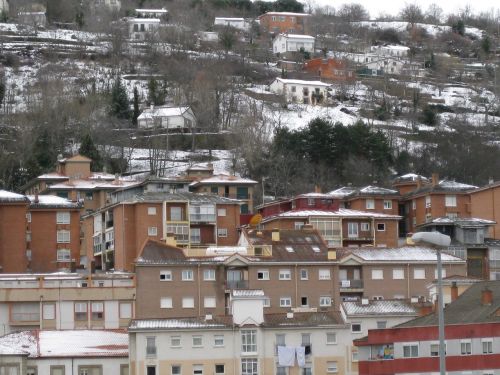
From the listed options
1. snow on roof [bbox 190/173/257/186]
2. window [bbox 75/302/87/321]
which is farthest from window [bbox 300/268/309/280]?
snow on roof [bbox 190/173/257/186]

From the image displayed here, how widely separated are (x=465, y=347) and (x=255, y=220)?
45.0m

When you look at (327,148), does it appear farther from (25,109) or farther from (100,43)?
(100,43)

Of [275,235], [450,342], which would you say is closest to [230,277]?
[275,235]

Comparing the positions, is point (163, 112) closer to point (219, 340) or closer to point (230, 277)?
point (230, 277)

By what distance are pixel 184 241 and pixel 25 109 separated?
5737 cm

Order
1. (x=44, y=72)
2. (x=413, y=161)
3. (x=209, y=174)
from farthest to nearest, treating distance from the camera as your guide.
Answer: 1. (x=44, y=72)
2. (x=413, y=161)
3. (x=209, y=174)

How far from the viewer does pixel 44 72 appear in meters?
176

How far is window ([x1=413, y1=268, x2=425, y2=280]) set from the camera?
95062mm

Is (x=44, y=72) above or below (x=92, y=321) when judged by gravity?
above

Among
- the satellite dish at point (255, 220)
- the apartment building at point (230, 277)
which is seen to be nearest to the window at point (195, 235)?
the satellite dish at point (255, 220)

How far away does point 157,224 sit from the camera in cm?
10481

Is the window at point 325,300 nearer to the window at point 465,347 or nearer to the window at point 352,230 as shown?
the window at point 352,230

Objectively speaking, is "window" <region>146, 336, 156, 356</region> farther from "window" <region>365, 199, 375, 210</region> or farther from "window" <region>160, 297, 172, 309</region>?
"window" <region>365, 199, 375, 210</region>

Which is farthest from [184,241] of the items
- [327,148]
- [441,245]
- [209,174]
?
[441,245]
